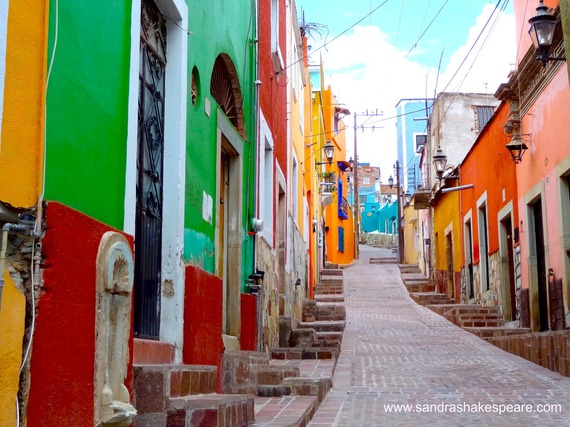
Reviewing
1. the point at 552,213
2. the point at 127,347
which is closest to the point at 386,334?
the point at 552,213

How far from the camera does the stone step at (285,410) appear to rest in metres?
5.59

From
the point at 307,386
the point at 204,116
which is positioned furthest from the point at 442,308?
the point at 204,116

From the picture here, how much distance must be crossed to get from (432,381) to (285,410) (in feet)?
11.5

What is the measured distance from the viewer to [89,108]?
13.4ft

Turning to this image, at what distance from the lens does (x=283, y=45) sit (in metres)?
14.2

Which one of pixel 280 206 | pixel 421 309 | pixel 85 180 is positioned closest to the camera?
pixel 85 180

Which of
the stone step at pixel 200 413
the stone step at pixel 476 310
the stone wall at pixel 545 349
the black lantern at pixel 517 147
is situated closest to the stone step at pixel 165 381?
the stone step at pixel 200 413

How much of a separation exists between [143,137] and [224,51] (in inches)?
107

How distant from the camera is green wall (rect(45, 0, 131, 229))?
3.63 m

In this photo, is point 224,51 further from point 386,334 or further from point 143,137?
point 386,334

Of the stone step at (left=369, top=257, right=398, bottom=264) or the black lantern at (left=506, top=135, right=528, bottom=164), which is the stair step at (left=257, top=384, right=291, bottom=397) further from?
the stone step at (left=369, top=257, right=398, bottom=264)

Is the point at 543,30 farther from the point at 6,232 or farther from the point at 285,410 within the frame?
the point at 6,232

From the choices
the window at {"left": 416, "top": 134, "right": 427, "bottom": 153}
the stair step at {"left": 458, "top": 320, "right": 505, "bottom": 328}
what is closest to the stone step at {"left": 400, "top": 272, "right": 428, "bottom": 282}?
the window at {"left": 416, "top": 134, "right": 427, "bottom": 153}

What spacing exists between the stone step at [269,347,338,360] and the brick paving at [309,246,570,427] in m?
0.26
